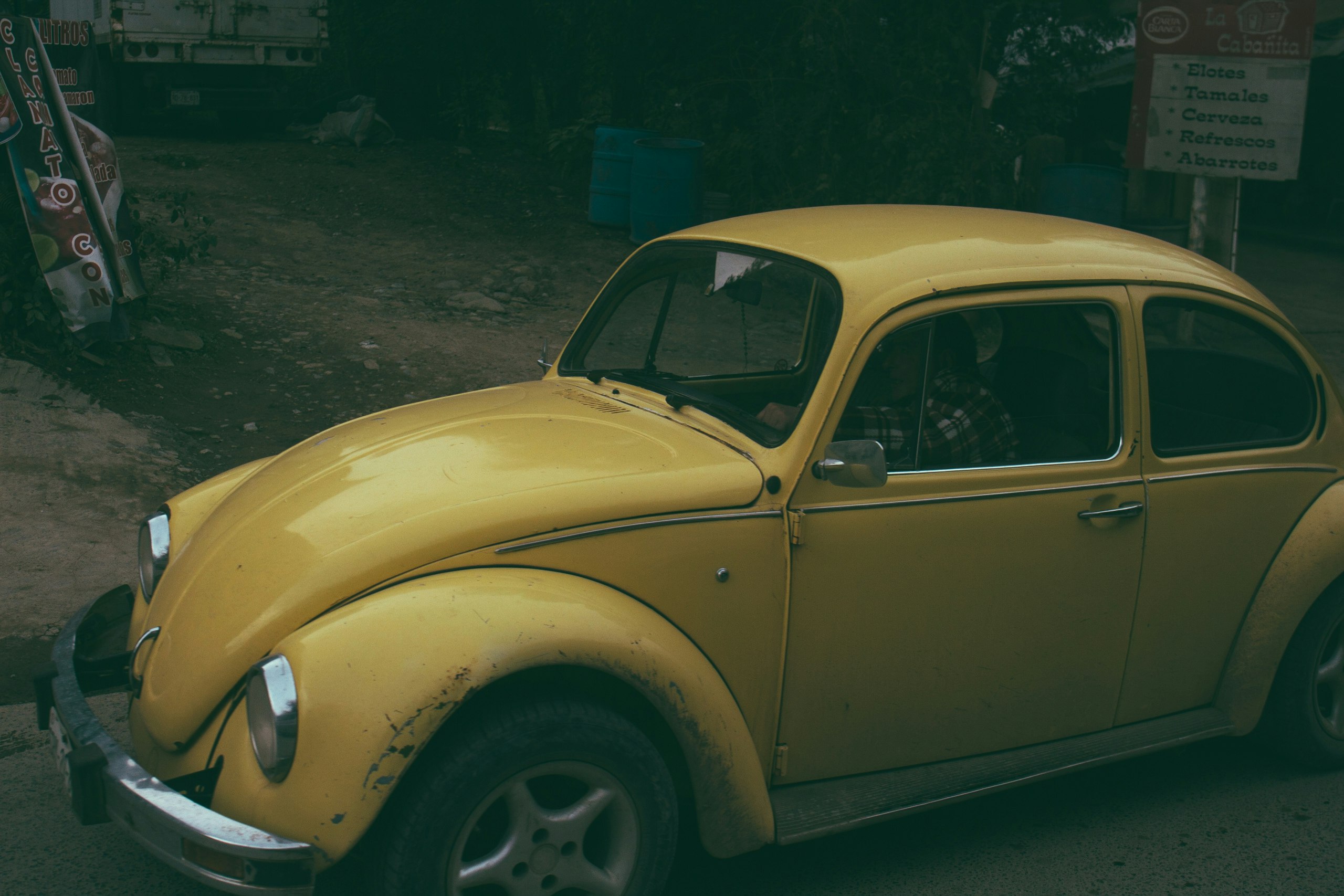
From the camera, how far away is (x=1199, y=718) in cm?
342

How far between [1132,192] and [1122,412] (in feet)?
32.7

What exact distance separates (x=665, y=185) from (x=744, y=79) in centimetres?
162

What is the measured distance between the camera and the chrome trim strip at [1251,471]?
10.5ft

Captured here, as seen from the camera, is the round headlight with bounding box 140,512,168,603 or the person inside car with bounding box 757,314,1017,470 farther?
the round headlight with bounding box 140,512,168,603

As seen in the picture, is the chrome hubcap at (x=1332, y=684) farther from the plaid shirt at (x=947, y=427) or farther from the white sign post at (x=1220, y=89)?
the white sign post at (x=1220, y=89)

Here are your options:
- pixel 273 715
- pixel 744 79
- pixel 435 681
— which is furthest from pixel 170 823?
pixel 744 79

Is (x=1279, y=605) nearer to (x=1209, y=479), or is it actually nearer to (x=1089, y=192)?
(x=1209, y=479)

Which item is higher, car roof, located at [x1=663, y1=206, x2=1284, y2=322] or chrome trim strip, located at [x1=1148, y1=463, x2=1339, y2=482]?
car roof, located at [x1=663, y1=206, x2=1284, y2=322]

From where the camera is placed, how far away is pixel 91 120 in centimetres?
703

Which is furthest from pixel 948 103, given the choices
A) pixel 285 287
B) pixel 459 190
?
pixel 285 287

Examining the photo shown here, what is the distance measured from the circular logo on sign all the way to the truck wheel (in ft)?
27.9

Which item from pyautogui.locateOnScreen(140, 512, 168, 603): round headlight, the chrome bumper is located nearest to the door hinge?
the chrome bumper

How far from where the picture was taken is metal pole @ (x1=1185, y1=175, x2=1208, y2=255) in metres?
9.30

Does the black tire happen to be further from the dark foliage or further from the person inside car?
the dark foliage
